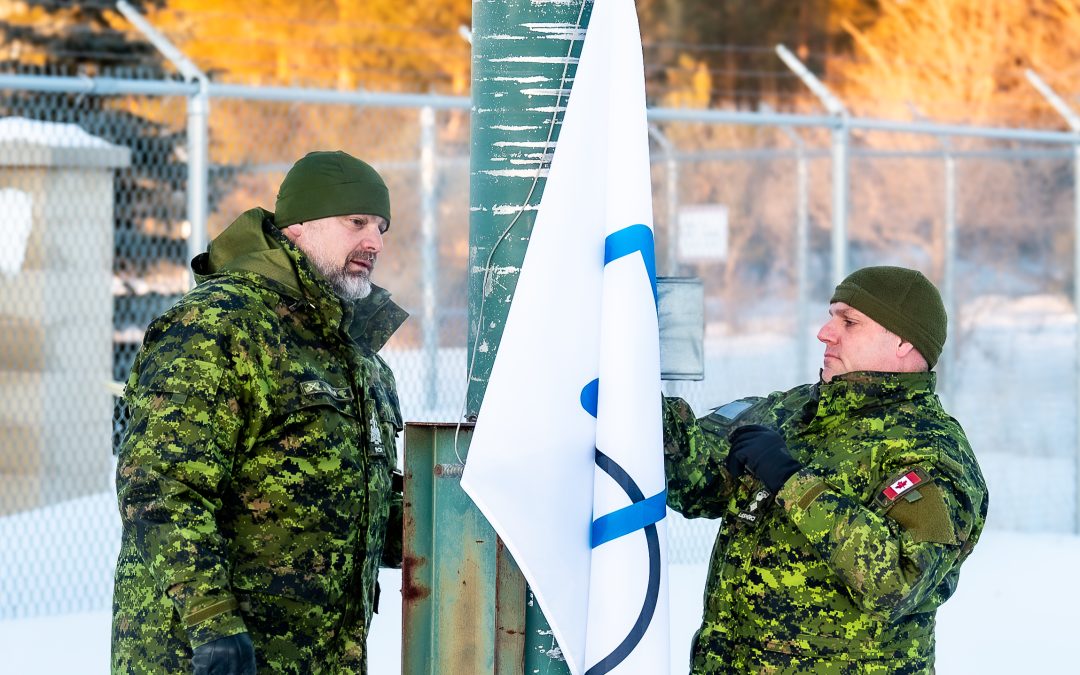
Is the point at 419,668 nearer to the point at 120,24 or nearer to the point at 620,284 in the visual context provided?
the point at 620,284

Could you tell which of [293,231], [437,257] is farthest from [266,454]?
[437,257]

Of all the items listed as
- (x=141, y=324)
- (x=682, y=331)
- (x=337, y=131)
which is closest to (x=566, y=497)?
(x=682, y=331)

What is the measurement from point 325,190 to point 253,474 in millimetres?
651

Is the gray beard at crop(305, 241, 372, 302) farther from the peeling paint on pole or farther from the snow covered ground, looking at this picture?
the snow covered ground

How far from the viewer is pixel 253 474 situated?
2660 millimetres

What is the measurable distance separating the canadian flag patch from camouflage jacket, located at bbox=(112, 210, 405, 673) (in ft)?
3.48

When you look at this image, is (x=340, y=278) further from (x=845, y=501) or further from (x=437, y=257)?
(x=437, y=257)

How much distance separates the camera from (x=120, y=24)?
20.0 meters

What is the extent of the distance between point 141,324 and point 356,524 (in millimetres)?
10598

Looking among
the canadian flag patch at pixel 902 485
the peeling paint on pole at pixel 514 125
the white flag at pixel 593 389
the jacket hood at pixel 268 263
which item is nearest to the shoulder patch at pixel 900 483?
the canadian flag patch at pixel 902 485

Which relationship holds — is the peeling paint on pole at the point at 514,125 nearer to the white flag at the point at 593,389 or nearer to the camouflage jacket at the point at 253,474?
the white flag at the point at 593,389

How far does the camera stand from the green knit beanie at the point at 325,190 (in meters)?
2.91

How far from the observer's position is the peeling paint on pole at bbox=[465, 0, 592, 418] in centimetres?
252

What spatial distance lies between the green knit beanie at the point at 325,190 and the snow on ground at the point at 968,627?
2.83 meters
